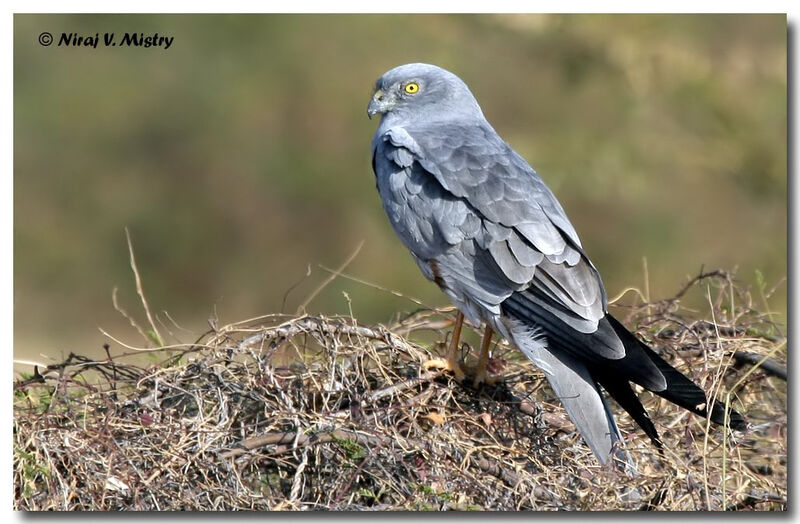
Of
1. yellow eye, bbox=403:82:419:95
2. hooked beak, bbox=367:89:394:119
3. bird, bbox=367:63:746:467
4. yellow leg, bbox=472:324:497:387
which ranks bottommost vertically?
yellow leg, bbox=472:324:497:387

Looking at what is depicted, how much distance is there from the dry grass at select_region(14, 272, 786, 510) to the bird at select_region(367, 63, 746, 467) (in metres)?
0.16

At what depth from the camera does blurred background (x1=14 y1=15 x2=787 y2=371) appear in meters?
6.90

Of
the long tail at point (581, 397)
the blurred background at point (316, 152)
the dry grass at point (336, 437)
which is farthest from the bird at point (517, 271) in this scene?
the blurred background at point (316, 152)

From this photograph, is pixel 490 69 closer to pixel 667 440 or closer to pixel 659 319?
pixel 659 319

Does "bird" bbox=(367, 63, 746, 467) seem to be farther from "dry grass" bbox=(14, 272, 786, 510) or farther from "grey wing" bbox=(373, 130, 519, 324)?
"dry grass" bbox=(14, 272, 786, 510)

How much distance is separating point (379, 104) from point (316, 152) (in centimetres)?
477

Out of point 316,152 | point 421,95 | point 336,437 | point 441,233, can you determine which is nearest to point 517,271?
point 441,233

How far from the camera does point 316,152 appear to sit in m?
9.45

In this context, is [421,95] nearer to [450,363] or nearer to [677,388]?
[450,363]

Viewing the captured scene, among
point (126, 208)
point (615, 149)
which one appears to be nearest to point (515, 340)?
point (615, 149)

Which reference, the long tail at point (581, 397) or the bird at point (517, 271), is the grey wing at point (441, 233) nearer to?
the bird at point (517, 271)

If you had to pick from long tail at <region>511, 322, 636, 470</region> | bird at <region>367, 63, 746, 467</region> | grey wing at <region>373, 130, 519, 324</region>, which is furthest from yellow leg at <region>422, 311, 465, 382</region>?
long tail at <region>511, 322, 636, 470</region>

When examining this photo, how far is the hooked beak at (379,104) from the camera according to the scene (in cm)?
472

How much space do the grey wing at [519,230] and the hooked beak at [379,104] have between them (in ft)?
1.54
